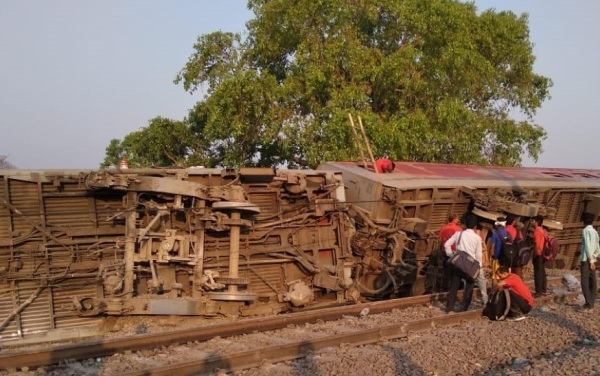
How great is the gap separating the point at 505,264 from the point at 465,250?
4.86 feet

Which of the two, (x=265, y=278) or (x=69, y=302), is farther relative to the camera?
(x=265, y=278)

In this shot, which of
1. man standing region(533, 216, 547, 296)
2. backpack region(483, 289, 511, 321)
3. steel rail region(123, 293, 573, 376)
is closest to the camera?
steel rail region(123, 293, 573, 376)

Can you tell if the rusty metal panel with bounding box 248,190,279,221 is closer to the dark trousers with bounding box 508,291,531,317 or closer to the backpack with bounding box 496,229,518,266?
the backpack with bounding box 496,229,518,266

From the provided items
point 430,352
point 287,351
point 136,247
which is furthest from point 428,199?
point 287,351

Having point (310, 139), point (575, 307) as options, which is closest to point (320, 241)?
point (575, 307)

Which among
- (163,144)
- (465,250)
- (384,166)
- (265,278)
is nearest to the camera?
(465,250)

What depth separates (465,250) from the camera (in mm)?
9406

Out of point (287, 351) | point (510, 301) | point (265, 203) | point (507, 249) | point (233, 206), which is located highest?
point (233, 206)

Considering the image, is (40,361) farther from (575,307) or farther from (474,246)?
(575,307)

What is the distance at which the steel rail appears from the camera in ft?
19.8

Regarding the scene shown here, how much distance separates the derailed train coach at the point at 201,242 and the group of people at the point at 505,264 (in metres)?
1.59

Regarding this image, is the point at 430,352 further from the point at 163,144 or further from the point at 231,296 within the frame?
the point at 163,144

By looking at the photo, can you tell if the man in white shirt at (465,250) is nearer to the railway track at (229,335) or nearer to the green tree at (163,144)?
the railway track at (229,335)

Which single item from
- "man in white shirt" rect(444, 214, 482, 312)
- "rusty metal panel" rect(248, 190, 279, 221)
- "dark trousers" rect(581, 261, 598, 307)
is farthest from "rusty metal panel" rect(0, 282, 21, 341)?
"dark trousers" rect(581, 261, 598, 307)
